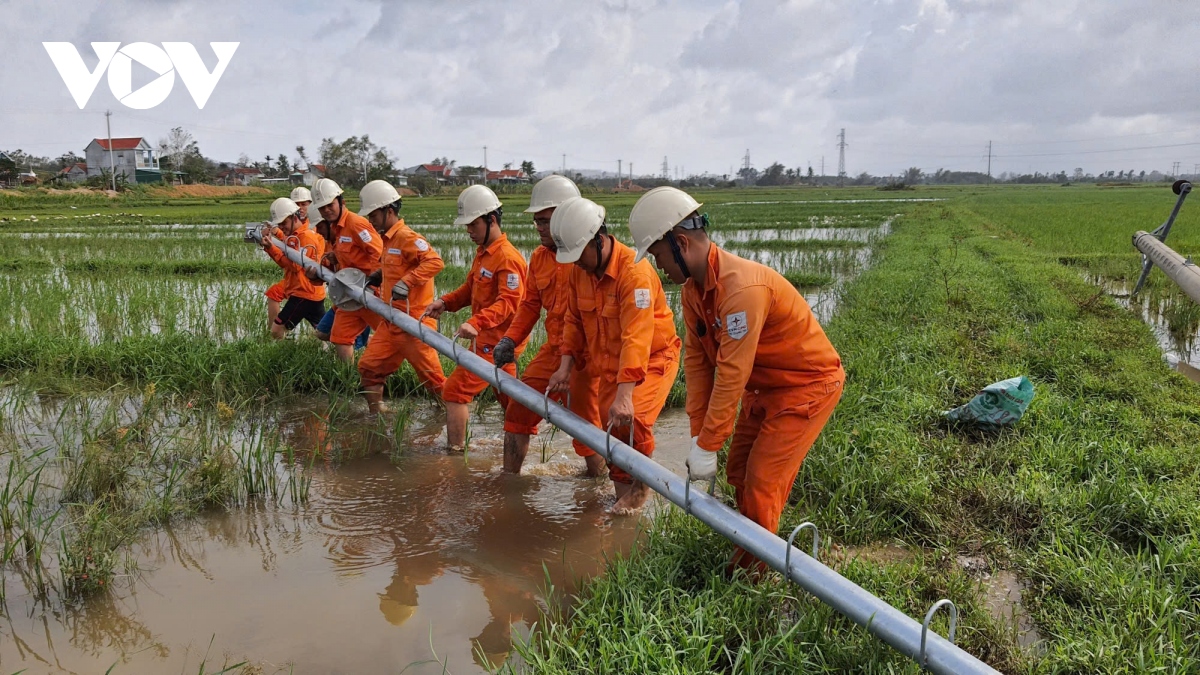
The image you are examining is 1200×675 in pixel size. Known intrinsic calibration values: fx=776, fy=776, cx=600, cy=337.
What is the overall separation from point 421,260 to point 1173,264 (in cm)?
705

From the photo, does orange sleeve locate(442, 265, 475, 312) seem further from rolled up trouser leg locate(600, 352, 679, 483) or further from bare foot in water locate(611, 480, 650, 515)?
bare foot in water locate(611, 480, 650, 515)

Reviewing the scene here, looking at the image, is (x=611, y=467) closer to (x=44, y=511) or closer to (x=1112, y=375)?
(x=44, y=511)

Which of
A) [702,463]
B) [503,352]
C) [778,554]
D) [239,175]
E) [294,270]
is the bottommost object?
[778,554]

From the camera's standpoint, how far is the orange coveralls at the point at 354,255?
5656 mm

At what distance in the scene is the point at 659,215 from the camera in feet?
9.10

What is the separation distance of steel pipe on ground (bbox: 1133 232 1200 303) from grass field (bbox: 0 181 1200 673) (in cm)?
55

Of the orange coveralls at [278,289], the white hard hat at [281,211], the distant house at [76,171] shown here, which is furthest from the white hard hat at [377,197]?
the distant house at [76,171]

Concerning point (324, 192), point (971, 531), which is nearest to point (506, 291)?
point (324, 192)

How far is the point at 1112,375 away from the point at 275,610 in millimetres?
5606

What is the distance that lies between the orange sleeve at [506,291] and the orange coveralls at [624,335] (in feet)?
2.36

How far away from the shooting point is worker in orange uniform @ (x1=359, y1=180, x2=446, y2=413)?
16.9ft

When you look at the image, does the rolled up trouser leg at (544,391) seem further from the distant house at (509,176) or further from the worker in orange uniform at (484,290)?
the distant house at (509,176)

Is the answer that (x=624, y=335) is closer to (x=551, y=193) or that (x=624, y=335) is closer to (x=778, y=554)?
(x=551, y=193)

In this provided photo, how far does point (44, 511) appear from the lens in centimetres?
386
